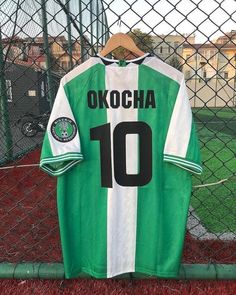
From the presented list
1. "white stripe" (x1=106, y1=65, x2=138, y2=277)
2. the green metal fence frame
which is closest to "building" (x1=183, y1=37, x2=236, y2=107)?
"white stripe" (x1=106, y1=65, x2=138, y2=277)

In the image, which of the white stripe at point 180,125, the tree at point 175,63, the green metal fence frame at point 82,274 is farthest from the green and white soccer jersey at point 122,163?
the tree at point 175,63

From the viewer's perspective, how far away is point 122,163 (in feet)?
4.30

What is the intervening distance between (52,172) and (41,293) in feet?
2.30

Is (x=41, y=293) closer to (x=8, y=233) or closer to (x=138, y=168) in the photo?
(x=8, y=233)

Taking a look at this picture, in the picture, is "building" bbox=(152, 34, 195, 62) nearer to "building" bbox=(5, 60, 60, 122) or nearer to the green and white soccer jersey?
the green and white soccer jersey

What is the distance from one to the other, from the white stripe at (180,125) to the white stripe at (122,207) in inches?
5.9

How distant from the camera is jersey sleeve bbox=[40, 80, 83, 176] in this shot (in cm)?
123

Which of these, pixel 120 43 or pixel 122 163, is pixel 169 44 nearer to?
pixel 120 43

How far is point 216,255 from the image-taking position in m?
1.93

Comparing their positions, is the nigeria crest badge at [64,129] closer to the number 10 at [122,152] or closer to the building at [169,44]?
the number 10 at [122,152]

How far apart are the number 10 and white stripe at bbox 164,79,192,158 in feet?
0.31

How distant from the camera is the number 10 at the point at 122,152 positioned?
1.28 m

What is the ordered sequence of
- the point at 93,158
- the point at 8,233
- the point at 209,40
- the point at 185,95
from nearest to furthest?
the point at 185,95 < the point at 93,158 < the point at 209,40 < the point at 8,233

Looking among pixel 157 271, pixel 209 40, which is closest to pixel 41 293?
pixel 157 271
